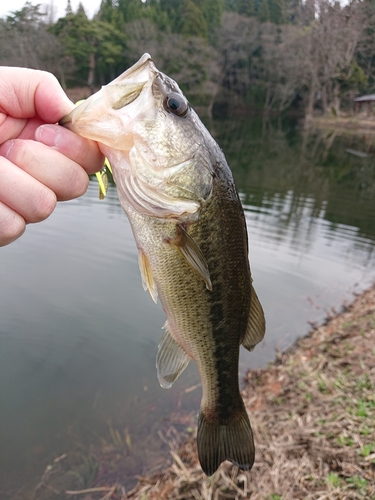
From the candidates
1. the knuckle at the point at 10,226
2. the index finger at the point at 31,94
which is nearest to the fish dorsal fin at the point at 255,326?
the knuckle at the point at 10,226

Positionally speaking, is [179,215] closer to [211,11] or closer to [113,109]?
[113,109]

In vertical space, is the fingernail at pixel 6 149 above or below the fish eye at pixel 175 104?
below

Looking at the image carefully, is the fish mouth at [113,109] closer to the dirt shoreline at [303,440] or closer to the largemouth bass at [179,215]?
the largemouth bass at [179,215]

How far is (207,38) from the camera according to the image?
5438 cm

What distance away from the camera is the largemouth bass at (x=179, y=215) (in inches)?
61.0

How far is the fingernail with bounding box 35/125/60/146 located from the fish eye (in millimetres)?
461

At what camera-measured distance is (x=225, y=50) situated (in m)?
52.9

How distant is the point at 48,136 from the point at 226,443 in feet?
5.76

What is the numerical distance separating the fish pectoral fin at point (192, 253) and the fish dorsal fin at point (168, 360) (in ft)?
1.43

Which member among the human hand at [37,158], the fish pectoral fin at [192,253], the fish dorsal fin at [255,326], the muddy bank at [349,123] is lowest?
the muddy bank at [349,123]

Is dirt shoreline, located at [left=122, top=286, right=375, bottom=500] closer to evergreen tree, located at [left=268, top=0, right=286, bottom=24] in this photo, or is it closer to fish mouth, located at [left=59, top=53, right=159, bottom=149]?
fish mouth, located at [left=59, top=53, right=159, bottom=149]

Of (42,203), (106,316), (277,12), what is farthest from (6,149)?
(277,12)

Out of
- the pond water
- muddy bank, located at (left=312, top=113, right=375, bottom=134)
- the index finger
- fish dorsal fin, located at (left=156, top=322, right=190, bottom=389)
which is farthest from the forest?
fish dorsal fin, located at (left=156, top=322, right=190, bottom=389)

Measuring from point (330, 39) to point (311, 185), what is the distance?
36494 mm
